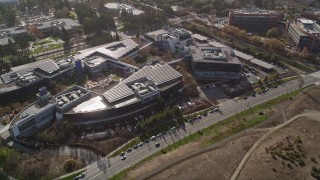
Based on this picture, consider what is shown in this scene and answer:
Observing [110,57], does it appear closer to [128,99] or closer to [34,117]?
[128,99]

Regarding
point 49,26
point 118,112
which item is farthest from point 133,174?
point 49,26

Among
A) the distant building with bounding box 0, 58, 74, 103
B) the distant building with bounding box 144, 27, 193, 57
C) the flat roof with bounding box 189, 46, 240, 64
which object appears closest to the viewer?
the distant building with bounding box 0, 58, 74, 103

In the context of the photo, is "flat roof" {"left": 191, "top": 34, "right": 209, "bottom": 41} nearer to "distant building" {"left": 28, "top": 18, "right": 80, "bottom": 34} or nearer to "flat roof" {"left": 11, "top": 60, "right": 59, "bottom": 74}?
"distant building" {"left": 28, "top": 18, "right": 80, "bottom": 34}

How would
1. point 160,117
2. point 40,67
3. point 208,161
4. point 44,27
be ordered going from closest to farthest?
point 208,161 < point 160,117 < point 40,67 < point 44,27

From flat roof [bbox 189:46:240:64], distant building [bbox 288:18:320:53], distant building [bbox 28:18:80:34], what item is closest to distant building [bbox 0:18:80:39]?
distant building [bbox 28:18:80:34]

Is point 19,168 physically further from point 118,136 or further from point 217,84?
point 217,84

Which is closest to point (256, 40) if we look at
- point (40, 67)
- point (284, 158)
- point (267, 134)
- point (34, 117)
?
point (267, 134)
